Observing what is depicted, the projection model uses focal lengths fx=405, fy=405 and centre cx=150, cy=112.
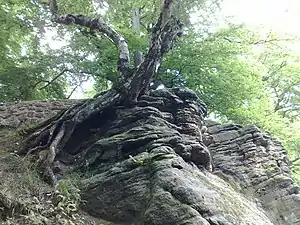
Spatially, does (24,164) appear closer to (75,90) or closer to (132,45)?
(132,45)

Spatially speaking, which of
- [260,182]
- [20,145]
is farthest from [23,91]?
[260,182]

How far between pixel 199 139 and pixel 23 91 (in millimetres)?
5607

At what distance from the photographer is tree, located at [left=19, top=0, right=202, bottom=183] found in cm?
640

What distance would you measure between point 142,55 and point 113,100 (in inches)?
154

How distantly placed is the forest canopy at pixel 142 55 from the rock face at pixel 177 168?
85.7 inches

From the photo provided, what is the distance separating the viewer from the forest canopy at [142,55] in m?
10.2

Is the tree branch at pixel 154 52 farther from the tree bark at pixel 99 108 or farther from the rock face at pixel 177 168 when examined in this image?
the rock face at pixel 177 168

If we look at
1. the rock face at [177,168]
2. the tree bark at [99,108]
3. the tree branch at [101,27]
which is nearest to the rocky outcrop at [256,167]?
the rock face at [177,168]

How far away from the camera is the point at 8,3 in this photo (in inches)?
445

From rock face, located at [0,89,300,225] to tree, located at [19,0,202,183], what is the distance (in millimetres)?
190

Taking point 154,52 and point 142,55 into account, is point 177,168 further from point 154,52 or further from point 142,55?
point 142,55

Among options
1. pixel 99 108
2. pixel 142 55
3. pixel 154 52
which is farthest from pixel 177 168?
pixel 142 55

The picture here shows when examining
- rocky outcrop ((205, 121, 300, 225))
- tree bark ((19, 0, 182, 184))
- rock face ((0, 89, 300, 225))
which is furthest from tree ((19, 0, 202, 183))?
rocky outcrop ((205, 121, 300, 225))

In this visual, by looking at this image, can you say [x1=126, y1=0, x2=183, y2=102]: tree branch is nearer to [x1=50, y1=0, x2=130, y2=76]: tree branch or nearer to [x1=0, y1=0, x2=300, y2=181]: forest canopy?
[x1=50, y1=0, x2=130, y2=76]: tree branch
